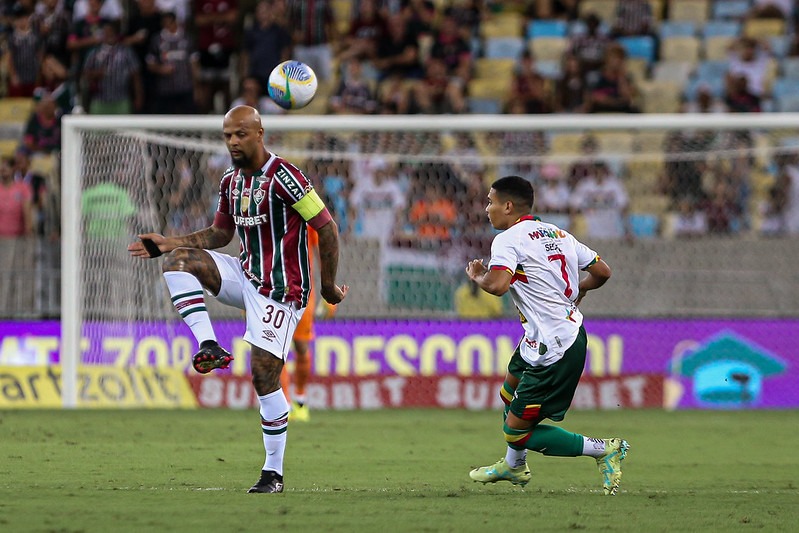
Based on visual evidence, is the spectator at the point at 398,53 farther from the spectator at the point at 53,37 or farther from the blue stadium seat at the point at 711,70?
the spectator at the point at 53,37

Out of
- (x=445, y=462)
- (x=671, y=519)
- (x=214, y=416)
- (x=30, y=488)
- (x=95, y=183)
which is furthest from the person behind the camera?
(x=95, y=183)

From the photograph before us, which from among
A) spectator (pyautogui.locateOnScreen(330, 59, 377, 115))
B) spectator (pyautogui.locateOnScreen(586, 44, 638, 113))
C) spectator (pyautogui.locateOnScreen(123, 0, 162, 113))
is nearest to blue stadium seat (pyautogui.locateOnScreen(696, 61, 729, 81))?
spectator (pyautogui.locateOnScreen(586, 44, 638, 113))

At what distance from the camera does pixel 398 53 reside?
765 inches

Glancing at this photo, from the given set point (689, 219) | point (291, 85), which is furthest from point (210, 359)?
point (689, 219)

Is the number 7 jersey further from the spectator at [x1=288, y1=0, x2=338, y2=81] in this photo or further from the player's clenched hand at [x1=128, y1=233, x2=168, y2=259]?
the spectator at [x1=288, y1=0, x2=338, y2=81]

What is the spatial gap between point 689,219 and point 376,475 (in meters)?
8.48

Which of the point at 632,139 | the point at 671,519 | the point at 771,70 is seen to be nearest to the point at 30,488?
the point at 671,519

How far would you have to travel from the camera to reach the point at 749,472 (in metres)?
9.08

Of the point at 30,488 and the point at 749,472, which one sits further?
the point at 749,472

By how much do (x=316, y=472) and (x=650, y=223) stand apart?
820 centimetres

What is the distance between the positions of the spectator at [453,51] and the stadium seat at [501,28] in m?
0.90

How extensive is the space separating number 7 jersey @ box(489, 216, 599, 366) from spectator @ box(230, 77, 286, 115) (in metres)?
10.3

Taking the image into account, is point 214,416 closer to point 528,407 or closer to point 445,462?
point 445,462

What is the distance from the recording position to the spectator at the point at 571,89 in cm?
1870
